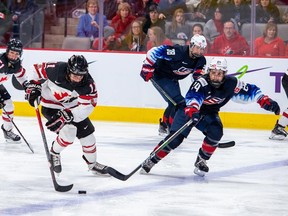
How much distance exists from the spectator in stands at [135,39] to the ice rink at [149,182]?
4.44 feet

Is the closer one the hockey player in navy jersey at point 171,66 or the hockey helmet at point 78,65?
the hockey helmet at point 78,65

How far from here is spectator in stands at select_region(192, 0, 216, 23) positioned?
27.6ft

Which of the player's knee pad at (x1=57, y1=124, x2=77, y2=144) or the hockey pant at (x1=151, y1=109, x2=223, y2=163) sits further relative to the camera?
the hockey pant at (x1=151, y1=109, x2=223, y2=163)

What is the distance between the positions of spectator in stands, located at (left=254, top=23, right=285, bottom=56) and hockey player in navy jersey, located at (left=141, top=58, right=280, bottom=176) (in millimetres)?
2766

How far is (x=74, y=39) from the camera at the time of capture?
884 centimetres

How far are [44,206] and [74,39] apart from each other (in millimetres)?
4468

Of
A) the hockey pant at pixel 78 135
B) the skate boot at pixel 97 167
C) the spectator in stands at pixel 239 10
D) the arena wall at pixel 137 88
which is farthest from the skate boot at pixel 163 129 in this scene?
the hockey pant at pixel 78 135

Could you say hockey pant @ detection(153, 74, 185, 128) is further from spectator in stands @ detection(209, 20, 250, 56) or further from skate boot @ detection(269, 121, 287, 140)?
spectator in stands @ detection(209, 20, 250, 56)

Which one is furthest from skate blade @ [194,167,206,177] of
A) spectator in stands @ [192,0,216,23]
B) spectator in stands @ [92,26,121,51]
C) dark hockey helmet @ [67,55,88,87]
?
spectator in stands @ [92,26,121,51]

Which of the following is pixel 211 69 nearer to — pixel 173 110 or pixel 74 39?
pixel 173 110

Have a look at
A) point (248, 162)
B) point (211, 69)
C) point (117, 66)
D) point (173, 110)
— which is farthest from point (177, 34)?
point (211, 69)

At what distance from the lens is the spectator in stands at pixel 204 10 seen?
27.6 feet

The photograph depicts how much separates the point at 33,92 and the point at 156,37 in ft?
Answer: 12.0

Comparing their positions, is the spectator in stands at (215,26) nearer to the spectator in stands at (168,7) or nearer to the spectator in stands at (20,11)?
the spectator in stands at (168,7)
